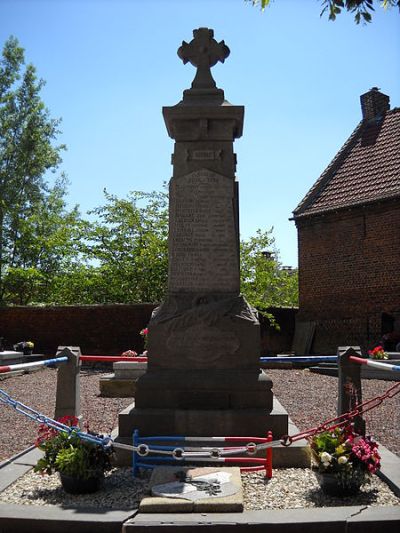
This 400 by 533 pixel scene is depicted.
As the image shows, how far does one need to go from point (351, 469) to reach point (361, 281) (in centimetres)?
1511

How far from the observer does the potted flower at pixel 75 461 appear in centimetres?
451

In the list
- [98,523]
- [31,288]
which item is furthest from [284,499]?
[31,288]

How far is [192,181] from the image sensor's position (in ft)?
21.1

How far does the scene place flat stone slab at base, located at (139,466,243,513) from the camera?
4051mm

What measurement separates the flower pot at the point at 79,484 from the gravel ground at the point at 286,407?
7cm

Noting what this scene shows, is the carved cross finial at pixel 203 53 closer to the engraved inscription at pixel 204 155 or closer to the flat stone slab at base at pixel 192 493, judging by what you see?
the engraved inscription at pixel 204 155

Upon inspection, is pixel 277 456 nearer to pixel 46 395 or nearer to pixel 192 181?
pixel 192 181

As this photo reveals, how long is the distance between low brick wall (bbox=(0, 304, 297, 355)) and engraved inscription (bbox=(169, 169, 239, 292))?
504 inches

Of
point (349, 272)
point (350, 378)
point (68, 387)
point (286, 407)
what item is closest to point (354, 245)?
point (349, 272)

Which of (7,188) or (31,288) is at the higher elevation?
(7,188)

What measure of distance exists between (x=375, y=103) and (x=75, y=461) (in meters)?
21.7

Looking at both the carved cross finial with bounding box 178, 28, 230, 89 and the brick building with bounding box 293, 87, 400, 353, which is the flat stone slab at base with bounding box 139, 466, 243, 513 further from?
the brick building with bounding box 293, 87, 400, 353

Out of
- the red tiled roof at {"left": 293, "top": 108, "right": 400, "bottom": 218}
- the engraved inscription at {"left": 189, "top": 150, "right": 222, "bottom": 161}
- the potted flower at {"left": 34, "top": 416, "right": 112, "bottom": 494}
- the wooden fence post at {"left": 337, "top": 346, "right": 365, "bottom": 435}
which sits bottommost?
the potted flower at {"left": 34, "top": 416, "right": 112, "bottom": 494}

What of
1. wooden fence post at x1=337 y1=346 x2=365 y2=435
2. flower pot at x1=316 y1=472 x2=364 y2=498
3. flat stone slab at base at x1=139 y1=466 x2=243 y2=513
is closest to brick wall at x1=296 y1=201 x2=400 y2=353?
wooden fence post at x1=337 y1=346 x2=365 y2=435
